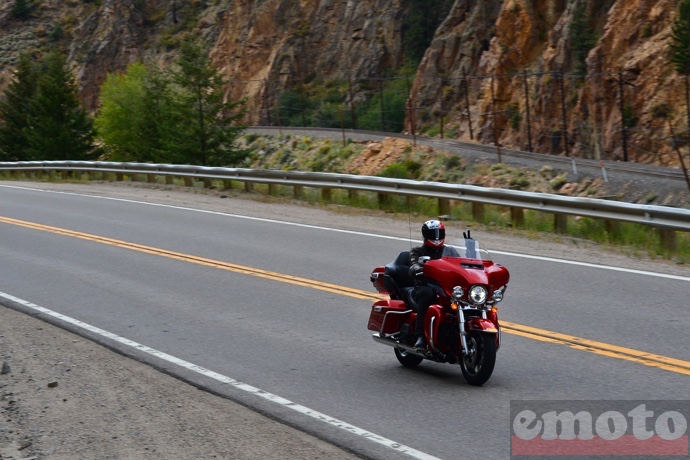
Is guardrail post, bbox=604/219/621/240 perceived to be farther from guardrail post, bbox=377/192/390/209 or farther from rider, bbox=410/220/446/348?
rider, bbox=410/220/446/348

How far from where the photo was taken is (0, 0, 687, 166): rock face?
1704 inches

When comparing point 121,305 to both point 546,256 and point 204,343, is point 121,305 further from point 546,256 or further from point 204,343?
point 546,256

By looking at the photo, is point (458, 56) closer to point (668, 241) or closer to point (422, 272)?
point (668, 241)

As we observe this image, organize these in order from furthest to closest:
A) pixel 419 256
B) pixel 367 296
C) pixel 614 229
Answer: pixel 614 229 < pixel 367 296 < pixel 419 256

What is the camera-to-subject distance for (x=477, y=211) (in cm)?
1736

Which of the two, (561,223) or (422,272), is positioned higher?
(422,272)

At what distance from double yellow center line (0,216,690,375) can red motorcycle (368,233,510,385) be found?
4.42ft

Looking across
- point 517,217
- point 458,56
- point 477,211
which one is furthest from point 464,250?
point 458,56

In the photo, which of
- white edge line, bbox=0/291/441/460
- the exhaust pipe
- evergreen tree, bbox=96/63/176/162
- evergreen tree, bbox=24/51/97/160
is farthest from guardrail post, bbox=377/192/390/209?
evergreen tree, bbox=24/51/97/160

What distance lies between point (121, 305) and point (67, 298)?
1056mm

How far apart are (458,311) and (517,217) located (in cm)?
976

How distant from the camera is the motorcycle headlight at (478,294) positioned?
22.9 feet

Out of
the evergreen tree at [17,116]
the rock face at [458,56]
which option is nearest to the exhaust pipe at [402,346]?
the rock face at [458,56]

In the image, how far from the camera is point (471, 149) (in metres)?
47.2
